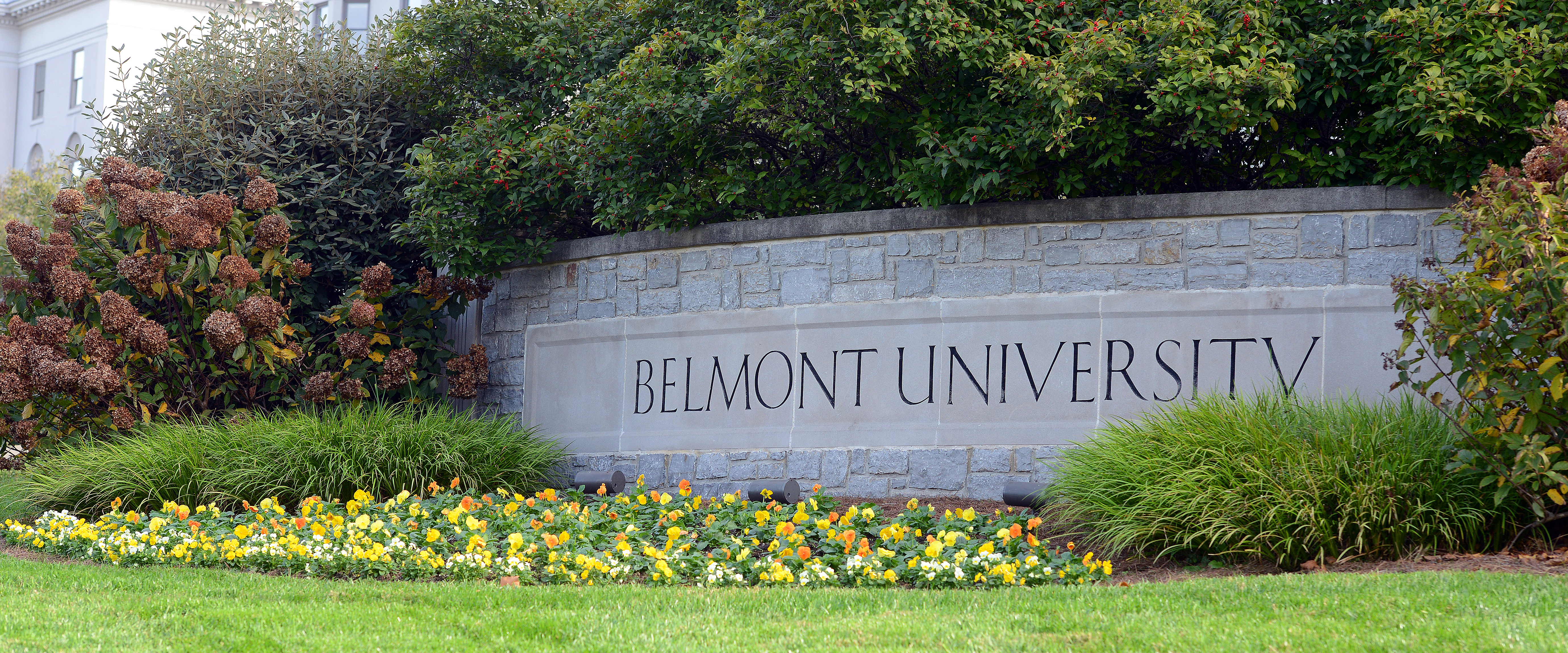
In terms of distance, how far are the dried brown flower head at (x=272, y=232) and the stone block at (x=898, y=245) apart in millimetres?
4615

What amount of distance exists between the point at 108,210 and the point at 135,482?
2.45m

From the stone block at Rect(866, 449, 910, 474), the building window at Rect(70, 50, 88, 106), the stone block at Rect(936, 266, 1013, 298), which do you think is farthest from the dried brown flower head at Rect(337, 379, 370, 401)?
the building window at Rect(70, 50, 88, 106)

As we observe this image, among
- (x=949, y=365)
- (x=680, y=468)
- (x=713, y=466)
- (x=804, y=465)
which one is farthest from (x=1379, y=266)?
(x=680, y=468)

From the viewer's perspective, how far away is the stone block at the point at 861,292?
29.7ft

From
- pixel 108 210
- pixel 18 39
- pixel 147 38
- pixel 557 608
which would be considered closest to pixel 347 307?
pixel 108 210

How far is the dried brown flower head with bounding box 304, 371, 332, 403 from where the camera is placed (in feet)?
32.4

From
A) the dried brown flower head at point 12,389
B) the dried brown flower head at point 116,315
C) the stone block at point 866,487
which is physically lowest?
the stone block at point 866,487

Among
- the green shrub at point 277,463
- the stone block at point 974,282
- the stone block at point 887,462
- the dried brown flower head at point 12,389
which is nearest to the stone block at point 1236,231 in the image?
the stone block at point 974,282

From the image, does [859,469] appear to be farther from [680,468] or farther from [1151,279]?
[1151,279]

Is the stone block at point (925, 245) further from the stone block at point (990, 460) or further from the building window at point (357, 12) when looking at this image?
the building window at point (357, 12)

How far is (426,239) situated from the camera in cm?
1016

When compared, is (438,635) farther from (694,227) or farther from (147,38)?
(147,38)

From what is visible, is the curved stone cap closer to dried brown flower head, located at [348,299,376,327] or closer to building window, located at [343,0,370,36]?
dried brown flower head, located at [348,299,376,327]

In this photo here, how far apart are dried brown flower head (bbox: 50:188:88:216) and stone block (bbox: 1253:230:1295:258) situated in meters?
8.46
